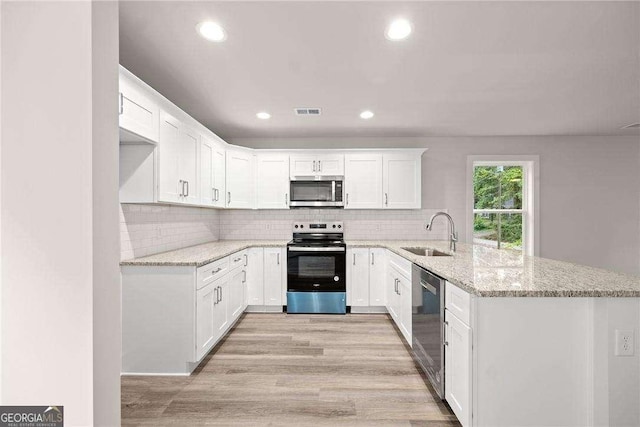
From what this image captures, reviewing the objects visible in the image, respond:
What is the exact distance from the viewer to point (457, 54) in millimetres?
2244

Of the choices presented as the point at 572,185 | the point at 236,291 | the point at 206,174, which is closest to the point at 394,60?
the point at 206,174

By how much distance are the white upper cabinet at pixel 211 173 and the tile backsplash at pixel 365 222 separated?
3.03 ft

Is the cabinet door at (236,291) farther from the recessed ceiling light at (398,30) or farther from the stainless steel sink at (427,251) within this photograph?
the recessed ceiling light at (398,30)

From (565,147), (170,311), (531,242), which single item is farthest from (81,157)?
(565,147)

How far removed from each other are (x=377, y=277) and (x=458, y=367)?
7.42 ft

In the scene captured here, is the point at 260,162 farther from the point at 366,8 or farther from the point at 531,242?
the point at 531,242

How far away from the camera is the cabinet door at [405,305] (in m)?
2.88

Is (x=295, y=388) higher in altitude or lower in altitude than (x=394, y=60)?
lower

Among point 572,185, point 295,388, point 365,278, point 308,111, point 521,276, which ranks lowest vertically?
point 295,388

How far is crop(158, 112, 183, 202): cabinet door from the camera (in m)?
2.52

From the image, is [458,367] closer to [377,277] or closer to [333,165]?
[377,277]

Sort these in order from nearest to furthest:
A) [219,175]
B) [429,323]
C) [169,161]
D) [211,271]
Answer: [429,323] → [169,161] → [211,271] → [219,175]

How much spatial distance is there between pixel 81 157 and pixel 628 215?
6299 millimetres

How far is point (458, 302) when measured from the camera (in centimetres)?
181
